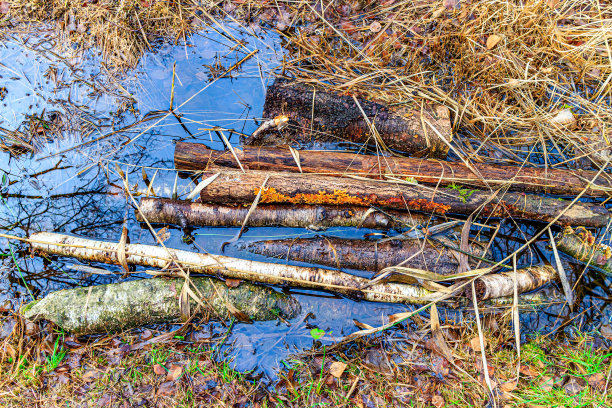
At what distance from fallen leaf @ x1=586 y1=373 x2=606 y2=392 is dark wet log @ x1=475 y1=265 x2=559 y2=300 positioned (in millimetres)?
865

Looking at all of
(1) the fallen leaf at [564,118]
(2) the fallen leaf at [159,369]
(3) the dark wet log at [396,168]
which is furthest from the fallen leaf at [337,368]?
(1) the fallen leaf at [564,118]

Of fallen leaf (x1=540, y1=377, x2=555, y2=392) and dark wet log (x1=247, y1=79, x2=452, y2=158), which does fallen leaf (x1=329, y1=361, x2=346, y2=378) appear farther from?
dark wet log (x1=247, y1=79, x2=452, y2=158)

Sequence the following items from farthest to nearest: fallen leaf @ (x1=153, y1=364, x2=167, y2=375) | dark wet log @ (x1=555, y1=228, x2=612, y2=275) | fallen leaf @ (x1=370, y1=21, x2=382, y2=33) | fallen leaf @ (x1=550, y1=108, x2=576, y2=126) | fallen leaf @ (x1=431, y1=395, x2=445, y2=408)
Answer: fallen leaf @ (x1=370, y1=21, x2=382, y2=33) → fallen leaf @ (x1=550, y1=108, x2=576, y2=126) → dark wet log @ (x1=555, y1=228, x2=612, y2=275) → fallen leaf @ (x1=153, y1=364, x2=167, y2=375) → fallen leaf @ (x1=431, y1=395, x2=445, y2=408)

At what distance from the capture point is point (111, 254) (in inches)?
118

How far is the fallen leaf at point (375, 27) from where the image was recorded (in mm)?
3562

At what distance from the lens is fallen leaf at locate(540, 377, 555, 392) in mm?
2793

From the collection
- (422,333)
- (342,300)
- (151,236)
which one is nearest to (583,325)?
(422,333)

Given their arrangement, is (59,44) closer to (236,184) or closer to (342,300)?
(236,184)

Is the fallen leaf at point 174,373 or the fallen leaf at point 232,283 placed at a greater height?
the fallen leaf at point 232,283

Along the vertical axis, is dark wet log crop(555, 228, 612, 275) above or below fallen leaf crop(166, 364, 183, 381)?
above

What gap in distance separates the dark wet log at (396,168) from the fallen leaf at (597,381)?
1695 millimetres

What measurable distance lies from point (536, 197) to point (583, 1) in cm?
238

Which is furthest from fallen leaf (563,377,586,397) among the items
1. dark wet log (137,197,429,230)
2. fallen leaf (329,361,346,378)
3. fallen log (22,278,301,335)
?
fallen log (22,278,301,335)

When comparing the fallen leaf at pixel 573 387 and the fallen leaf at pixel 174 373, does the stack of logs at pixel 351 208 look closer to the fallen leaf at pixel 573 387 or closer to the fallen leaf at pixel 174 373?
the fallen leaf at pixel 174 373
